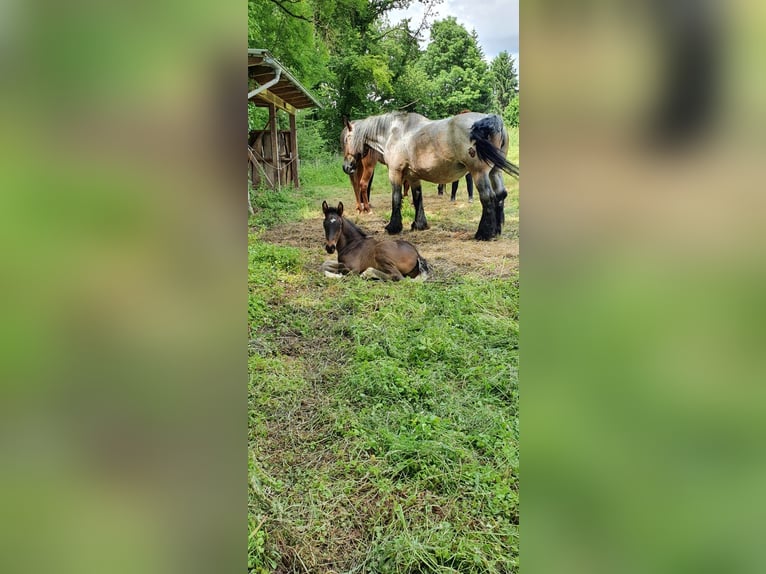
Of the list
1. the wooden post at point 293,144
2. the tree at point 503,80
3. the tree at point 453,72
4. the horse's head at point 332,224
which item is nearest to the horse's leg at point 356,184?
the horse's head at point 332,224

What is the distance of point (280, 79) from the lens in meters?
2.81

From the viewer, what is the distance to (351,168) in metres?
2.97

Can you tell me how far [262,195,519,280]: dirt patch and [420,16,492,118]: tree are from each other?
55 cm

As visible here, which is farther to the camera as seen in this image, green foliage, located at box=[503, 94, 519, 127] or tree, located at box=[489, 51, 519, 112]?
green foliage, located at box=[503, 94, 519, 127]

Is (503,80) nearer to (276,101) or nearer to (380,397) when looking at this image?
(276,101)

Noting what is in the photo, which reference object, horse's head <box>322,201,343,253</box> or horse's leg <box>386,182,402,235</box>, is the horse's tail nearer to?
horse's leg <box>386,182,402,235</box>

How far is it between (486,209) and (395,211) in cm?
57

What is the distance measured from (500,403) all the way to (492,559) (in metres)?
0.85

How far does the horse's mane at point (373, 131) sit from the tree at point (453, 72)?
0.20m

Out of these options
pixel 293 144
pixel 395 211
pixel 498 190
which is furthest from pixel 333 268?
pixel 498 190

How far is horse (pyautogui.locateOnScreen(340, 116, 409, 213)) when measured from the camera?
2951 millimetres
